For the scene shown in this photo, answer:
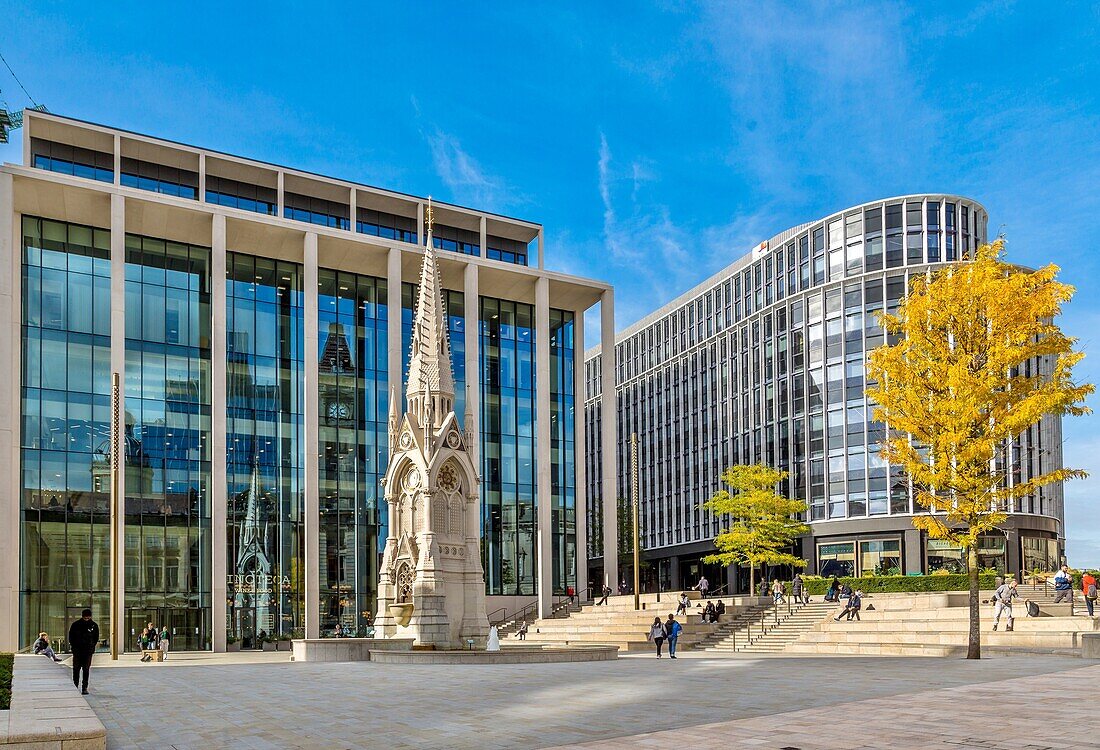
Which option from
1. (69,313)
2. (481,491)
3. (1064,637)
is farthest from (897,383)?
(69,313)

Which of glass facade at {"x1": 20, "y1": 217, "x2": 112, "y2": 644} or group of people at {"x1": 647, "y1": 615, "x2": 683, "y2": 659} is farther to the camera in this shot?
glass facade at {"x1": 20, "y1": 217, "x2": 112, "y2": 644}

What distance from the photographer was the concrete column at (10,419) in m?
45.4

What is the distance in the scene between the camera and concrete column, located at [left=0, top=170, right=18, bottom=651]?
1788 inches

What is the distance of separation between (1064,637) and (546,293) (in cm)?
3825

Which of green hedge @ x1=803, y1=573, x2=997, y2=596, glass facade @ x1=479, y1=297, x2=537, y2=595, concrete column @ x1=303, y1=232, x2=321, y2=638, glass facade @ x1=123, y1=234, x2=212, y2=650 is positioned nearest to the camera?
glass facade @ x1=123, y1=234, x2=212, y2=650

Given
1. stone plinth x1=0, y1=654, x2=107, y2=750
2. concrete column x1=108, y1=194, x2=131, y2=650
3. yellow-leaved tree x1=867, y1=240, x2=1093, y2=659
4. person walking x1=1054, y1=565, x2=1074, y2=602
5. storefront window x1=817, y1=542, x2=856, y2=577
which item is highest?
concrete column x1=108, y1=194, x2=131, y2=650

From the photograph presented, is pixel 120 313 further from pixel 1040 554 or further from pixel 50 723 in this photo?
pixel 1040 554

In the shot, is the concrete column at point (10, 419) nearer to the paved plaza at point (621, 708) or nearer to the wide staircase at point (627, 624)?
the paved plaza at point (621, 708)

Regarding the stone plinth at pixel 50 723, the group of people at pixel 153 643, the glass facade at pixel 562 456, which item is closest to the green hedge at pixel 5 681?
the stone plinth at pixel 50 723

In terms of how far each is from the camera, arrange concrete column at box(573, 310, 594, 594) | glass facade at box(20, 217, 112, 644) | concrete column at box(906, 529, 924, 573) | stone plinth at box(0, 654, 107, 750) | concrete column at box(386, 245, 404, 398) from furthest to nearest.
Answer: concrete column at box(906, 529, 924, 573) < concrete column at box(573, 310, 594, 594) < concrete column at box(386, 245, 404, 398) < glass facade at box(20, 217, 112, 644) < stone plinth at box(0, 654, 107, 750)

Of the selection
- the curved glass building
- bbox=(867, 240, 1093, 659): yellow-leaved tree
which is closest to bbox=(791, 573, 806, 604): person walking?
the curved glass building

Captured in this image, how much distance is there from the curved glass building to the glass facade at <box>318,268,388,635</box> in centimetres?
3701

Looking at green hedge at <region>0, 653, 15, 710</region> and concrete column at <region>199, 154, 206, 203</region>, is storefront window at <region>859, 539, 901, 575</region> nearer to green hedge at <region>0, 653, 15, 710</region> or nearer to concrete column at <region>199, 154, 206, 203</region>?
concrete column at <region>199, 154, 206, 203</region>

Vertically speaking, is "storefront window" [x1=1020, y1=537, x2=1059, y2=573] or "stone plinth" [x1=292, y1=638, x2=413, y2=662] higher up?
"stone plinth" [x1=292, y1=638, x2=413, y2=662]
